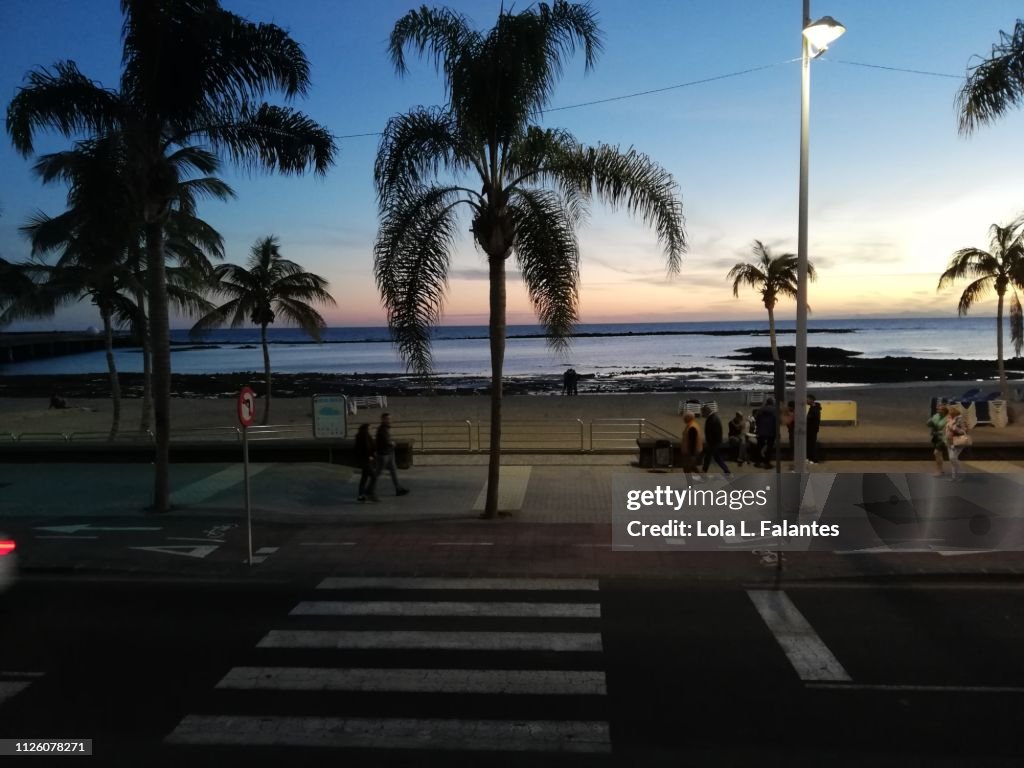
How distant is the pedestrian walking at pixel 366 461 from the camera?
44.9 feet

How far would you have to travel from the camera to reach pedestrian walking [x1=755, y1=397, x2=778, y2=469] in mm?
16250

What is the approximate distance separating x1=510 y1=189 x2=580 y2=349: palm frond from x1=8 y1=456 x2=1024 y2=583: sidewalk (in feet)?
10.7

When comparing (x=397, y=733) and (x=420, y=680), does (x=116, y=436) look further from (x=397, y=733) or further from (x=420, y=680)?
(x=397, y=733)

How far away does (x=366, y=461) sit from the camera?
13.7 metres

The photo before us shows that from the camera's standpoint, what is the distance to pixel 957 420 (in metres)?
14.2

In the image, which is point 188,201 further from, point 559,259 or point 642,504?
point 642,504

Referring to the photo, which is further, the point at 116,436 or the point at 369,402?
the point at 369,402

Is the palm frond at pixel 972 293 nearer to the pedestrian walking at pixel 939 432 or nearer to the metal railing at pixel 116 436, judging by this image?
the pedestrian walking at pixel 939 432

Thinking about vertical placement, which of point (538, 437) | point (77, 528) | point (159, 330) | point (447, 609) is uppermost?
point (159, 330)

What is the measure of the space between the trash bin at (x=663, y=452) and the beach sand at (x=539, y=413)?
716cm

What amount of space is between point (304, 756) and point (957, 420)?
1353cm

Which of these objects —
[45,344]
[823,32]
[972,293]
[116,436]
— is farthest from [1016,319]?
[45,344]

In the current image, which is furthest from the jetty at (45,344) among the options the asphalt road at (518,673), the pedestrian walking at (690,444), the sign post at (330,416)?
the asphalt road at (518,673)

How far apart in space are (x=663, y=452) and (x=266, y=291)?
1729cm
